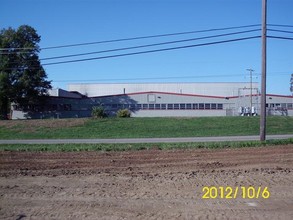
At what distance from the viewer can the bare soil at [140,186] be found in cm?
658

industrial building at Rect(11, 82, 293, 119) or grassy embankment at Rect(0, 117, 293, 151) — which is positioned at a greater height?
industrial building at Rect(11, 82, 293, 119)

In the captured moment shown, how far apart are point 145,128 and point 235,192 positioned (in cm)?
2689

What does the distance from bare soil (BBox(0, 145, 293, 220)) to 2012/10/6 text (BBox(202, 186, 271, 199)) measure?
0.13 meters

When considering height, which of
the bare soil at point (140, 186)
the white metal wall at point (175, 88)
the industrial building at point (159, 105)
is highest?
the white metal wall at point (175, 88)

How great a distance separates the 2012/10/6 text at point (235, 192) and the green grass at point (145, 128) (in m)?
21.4

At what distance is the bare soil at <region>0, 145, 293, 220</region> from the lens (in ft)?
21.6

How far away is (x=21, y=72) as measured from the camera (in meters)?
55.8

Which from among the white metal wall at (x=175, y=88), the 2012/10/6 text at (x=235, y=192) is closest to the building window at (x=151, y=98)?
the white metal wall at (x=175, y=88)

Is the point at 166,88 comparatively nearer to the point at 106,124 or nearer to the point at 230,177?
the point at 106,124

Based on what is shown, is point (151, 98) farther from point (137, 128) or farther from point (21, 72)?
point (137, 128)

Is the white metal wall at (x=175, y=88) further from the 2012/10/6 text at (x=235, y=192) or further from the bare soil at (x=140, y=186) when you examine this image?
the 2012/10/6 text at (x=235, y=192)

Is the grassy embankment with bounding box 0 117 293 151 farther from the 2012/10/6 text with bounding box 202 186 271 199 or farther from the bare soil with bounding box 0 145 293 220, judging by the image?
the 2012/10/6 text with bounding box 202 186 271 199

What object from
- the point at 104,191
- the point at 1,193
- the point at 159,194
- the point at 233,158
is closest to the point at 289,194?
the point at 159,194

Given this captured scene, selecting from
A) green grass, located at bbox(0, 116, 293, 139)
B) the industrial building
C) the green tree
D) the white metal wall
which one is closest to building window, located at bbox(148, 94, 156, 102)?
the industrial building
